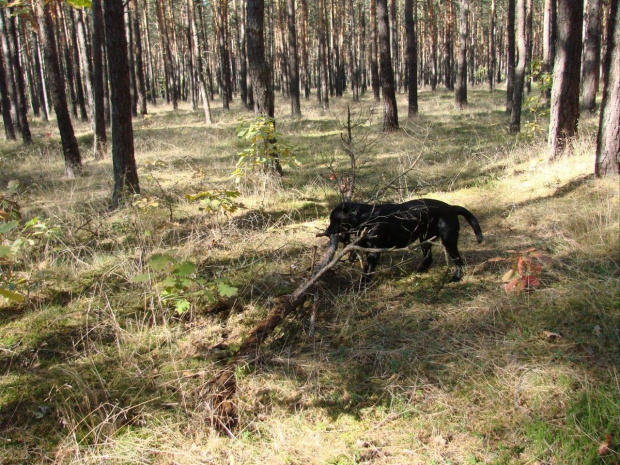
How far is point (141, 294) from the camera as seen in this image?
3615 millimetres

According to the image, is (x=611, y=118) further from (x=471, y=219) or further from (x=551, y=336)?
(x=551, y=336)

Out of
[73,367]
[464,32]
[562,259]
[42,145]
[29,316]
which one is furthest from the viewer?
[464,32]

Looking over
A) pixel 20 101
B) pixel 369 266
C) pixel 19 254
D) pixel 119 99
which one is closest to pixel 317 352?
pixel 369 266

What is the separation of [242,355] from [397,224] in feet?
5.97

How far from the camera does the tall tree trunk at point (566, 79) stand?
7.04 m

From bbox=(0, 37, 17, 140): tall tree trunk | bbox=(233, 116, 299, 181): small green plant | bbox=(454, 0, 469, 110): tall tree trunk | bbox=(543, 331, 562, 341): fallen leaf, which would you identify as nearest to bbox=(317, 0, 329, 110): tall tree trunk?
bbox=(454, 0, 469, 110): tall tree trunk

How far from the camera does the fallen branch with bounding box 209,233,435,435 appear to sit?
2.56 m

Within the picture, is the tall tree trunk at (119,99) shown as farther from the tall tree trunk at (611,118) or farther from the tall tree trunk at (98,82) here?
the tall tree trunk at (611,118)

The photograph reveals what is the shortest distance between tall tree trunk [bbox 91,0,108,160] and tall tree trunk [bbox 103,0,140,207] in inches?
149

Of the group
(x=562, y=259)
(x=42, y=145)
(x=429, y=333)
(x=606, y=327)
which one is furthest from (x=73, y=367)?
(x=42, y=145)

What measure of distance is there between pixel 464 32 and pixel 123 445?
62.8ft

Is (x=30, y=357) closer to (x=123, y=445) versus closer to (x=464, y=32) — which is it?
(x=123, y=445)

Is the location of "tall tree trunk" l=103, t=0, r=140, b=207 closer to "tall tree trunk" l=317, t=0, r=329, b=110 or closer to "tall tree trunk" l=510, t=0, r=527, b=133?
"tall tree trunk" l=510, t=0, r=527, b=133

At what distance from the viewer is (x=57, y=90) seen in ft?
30.0
